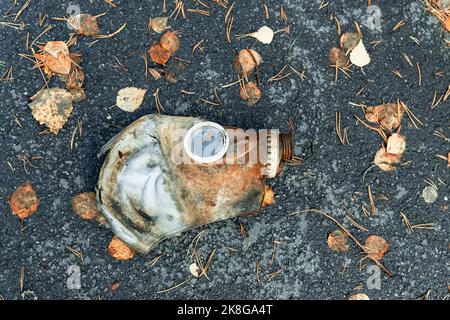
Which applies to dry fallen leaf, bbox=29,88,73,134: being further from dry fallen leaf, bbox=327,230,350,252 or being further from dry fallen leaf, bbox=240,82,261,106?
dry fallen leaf, bbox=327,230,350,252

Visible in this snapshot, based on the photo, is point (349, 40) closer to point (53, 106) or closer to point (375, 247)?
point (375, 247)

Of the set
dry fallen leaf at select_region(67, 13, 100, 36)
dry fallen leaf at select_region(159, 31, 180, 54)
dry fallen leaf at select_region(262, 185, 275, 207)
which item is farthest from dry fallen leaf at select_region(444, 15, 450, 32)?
dry fallen leaf at select_region(67, 13, 100, 36)

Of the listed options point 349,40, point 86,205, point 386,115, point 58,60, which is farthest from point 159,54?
point 386,115

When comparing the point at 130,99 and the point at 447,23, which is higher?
the point at 447,23
